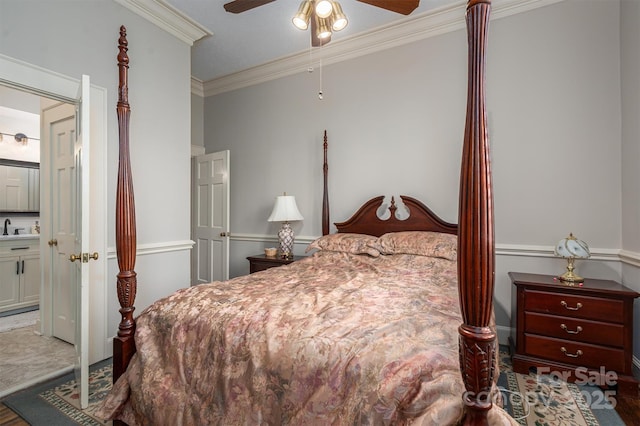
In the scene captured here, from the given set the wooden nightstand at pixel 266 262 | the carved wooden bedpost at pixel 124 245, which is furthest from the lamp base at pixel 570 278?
the carved wooden bedpost at pixel 124 245

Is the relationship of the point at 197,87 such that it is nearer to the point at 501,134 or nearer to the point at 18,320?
the point at 18,320

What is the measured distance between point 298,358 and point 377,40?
3335mm

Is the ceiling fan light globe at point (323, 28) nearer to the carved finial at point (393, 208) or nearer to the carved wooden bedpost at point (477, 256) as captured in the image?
the carved wooden bedpost at point (477, 256)

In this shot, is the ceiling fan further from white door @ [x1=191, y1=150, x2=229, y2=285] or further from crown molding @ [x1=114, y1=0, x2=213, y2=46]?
white door @ [x1=191, y1=150, x2=229, y2=285]

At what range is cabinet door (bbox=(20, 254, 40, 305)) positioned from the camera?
4.09 metres

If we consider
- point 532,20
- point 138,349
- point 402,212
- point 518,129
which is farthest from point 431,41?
point 138,349

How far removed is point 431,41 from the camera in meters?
3.17

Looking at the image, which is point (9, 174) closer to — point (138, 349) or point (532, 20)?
point (138, 349)

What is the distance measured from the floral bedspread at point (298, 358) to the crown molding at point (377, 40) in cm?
256

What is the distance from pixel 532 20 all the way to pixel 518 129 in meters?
0.94

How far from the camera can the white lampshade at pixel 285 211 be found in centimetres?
354

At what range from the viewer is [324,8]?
1820 millimetres

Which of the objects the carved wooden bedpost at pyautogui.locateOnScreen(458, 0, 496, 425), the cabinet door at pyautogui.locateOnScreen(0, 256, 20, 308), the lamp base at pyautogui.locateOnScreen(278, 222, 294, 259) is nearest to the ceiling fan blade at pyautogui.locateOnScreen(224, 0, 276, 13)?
the carved wooden bedpost at pyautogui.locateOnScreen(458, 0, 496, 425)

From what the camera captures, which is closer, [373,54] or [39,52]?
[39,52]
